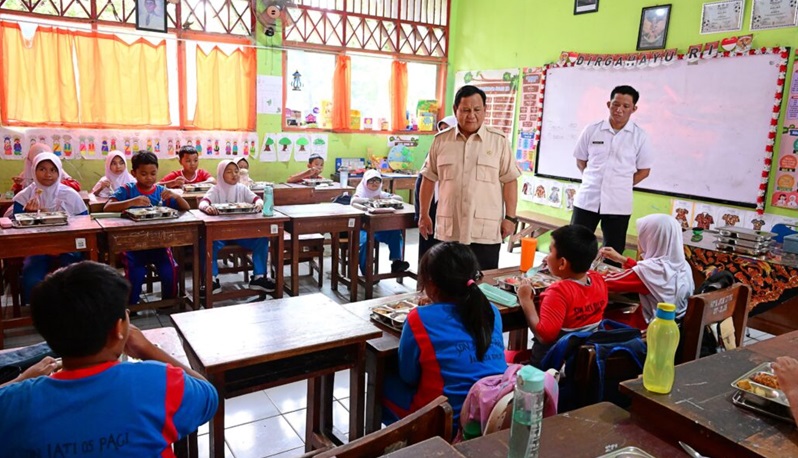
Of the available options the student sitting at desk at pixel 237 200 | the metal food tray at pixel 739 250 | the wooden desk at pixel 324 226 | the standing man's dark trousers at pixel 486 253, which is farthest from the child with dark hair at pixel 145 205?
the metal food tray at pixel 739 250

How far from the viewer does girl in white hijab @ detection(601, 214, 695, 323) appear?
2479 mm

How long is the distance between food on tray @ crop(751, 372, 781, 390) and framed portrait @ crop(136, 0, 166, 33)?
6.12 metres

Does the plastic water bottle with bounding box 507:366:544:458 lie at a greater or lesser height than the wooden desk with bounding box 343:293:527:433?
greater

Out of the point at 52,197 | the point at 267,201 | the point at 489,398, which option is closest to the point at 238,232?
the point at 267,201

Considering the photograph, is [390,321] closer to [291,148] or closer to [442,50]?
[291,148]

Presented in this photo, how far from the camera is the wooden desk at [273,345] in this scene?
1678 millimetres

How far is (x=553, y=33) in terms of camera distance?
630cm

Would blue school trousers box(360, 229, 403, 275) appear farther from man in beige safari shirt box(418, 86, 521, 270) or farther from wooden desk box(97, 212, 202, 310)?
man in beige safari shirt box(418, 86, 521, 270)

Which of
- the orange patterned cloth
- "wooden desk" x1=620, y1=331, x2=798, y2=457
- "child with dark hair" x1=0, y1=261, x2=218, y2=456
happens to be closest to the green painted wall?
the orange patterned cloth

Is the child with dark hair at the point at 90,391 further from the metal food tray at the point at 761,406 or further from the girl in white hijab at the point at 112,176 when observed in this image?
the girl in white hijab at the point at 112,176

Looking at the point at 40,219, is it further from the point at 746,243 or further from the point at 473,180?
the point at 746,243

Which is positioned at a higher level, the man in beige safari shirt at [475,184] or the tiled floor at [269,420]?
the man in beige safari shirt at [475,184]

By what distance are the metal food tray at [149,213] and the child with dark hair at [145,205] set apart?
0.79 ft

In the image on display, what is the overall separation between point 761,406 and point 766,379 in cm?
13
